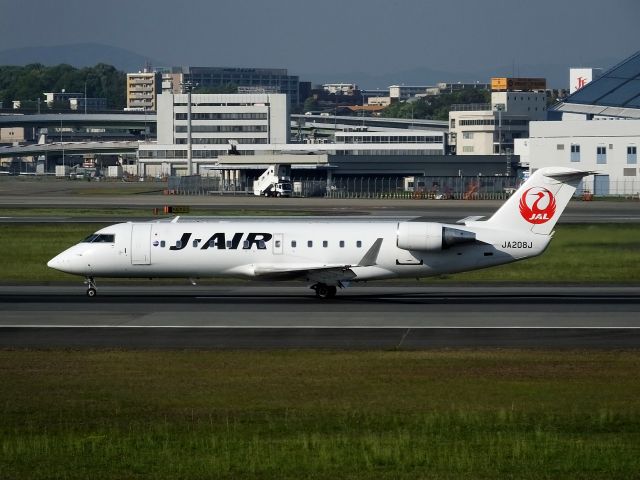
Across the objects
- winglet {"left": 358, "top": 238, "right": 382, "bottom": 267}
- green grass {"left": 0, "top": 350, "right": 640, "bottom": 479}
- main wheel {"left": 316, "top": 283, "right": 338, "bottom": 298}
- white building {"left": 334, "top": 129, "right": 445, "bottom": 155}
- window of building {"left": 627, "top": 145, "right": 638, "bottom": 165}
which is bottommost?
green grass {"left": 0, "top": 350, "right": 640, "bottom": 479}

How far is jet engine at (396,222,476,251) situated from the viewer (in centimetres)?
4200

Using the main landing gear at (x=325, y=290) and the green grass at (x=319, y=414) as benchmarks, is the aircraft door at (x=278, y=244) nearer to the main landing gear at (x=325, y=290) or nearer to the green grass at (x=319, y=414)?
the main landing gear at (x=325, y=290)

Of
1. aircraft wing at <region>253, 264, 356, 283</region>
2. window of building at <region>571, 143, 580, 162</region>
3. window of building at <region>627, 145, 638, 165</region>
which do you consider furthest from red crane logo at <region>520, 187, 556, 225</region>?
window of building at <region>571, 143, 580, 162</region>

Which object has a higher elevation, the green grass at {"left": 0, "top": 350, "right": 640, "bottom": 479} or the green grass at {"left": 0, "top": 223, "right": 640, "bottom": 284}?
the green grass at {"left": 0, "top": 223, "right": 640, "bottom": 284}

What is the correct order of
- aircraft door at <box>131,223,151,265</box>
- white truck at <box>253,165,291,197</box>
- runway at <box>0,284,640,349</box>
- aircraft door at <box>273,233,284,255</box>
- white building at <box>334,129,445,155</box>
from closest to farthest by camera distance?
runway at <box>0,284,640,349</box>
aircraft door at <box>273,233,284,255</box>
aircraft door at <box>131,223,151,265</box>
white truck at <box>253,165,291,197</box>
white building at <box>334,129,445,155</box>

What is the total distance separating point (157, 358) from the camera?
3003 cm

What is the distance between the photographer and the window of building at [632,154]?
112 meters

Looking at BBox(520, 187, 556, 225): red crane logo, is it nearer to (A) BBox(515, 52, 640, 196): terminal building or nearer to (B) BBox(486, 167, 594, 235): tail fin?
(B) BBox(486, 167, 594, 235): tail fin

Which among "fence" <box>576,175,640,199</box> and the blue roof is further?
the blue roof

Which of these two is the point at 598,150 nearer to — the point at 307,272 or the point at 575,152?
the point at 575,152

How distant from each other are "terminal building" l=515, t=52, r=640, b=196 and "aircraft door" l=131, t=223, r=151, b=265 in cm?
7395

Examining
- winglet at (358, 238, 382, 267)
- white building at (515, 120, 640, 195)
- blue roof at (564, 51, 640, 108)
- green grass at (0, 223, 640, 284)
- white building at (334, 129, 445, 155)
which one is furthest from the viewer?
white building at (334, 129, 445, 155)

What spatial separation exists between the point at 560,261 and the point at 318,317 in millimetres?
20504

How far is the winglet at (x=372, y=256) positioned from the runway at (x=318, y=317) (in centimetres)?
146
